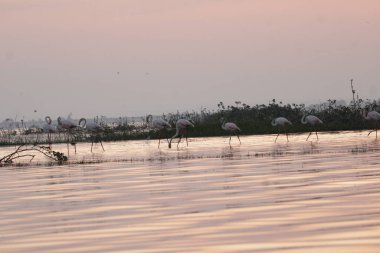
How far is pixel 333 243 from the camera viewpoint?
26.8 feet

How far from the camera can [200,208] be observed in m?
11.4

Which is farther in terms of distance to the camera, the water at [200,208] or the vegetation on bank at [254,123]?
the vegetation on bank at [254,123]

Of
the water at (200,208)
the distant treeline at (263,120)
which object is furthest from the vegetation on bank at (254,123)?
the water at (200,208)

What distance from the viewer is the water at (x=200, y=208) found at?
8648mm

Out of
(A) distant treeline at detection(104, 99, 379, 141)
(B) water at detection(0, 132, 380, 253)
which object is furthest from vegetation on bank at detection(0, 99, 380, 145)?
(B) water at detection(0, 132, 380, 253)

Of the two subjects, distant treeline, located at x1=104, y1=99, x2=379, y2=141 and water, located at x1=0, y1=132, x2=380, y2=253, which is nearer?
water, located at x1=0, y1=132, x2=380, y2=253

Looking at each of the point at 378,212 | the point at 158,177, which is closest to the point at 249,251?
the point at 378,212

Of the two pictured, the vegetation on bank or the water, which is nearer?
the water

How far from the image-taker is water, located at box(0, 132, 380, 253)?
8648 mm

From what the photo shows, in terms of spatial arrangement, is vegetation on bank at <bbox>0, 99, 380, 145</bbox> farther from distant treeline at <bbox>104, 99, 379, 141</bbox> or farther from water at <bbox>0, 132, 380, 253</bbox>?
water at <bbox>0, 132, 380, 253</bbox>

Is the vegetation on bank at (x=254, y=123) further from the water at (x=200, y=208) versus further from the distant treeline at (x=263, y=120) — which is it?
the water at (x=200, y=208)

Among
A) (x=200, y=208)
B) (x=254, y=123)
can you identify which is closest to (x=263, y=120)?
(x=254, y=123)

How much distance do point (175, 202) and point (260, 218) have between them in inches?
92.6

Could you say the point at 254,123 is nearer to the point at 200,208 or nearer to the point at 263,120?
the point at 263,120
